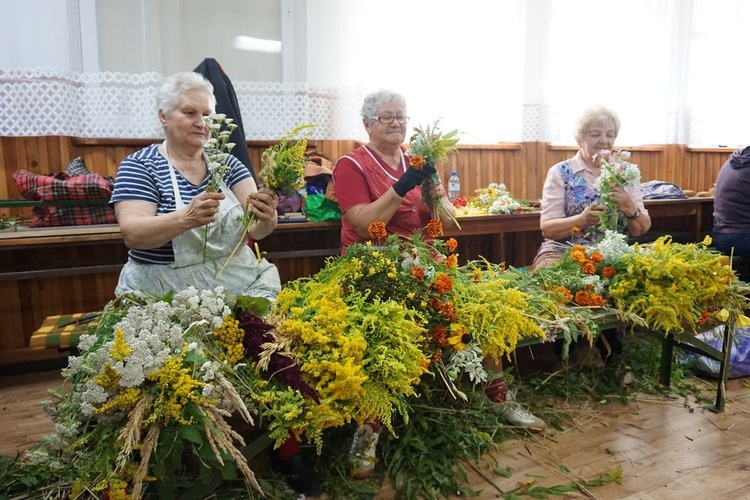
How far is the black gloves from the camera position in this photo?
2.40 meters

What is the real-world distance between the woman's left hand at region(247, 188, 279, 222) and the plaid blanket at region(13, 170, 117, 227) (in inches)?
57.4

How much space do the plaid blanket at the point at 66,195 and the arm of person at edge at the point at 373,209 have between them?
1.39 m

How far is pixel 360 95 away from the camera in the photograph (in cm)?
382

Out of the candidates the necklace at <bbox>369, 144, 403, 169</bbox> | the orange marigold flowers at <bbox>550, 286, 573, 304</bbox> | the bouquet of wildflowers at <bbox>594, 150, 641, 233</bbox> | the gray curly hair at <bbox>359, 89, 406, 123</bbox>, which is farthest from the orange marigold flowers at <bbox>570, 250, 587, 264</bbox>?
the gray curly hair at <bbox>359, 89, 406, 123</bbox>

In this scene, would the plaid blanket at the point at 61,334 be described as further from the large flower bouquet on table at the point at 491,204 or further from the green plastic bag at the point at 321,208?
the large flower bouquet on table at the point at 491,204

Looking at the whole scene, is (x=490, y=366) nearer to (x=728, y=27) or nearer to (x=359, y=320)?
(x=359, y=320)

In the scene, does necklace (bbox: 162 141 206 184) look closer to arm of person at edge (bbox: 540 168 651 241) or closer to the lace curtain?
the lace curtain

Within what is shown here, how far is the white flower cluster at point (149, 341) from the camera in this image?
4.38 feet

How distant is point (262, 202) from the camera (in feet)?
6.51

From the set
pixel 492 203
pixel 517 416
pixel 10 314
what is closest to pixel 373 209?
pixel 517 416

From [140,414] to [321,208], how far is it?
2186 millimetres

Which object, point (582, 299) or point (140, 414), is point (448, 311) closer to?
point (582, 299)


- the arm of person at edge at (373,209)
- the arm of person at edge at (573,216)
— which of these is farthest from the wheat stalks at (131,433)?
the arm of person at edge at (573,216)

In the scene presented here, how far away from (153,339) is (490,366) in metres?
1.40
